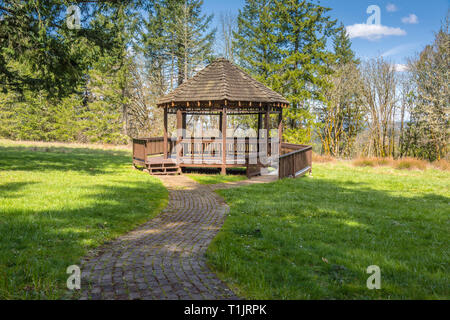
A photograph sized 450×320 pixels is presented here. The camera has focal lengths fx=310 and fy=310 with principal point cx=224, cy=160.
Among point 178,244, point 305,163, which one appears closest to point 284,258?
point 178,244

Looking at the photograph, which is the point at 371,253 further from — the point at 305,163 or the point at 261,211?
the point at 305,163

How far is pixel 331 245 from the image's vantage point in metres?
5.41

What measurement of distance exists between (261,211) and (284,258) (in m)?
3.16

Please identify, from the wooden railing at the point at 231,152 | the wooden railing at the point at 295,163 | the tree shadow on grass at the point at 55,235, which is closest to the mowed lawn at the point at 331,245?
the tree shadow on grass at the point at 55,235

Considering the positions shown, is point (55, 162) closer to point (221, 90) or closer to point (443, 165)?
point (221, 90)

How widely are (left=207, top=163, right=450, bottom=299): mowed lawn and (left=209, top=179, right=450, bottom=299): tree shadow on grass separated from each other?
0.5 inches

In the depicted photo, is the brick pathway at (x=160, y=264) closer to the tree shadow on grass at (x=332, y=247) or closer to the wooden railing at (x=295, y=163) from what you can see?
the tree shadow on grass at (x=332, y=247)

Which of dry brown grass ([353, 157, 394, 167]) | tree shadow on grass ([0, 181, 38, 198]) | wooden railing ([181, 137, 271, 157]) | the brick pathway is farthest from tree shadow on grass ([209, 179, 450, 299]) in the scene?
dry brown grass ([353, 157, 394, 167])

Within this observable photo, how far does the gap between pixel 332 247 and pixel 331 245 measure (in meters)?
0.16

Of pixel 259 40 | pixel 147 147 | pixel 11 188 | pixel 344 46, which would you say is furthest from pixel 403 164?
pixel 344 46

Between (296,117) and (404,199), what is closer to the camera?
(404,199)

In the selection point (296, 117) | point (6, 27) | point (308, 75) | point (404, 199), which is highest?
point (308, 75)

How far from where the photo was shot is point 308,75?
27.7 metres

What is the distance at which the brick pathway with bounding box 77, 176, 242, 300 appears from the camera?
3723 mm
